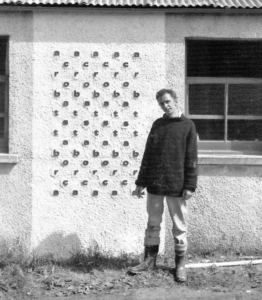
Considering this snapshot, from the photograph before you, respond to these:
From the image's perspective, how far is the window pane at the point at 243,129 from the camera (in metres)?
9.15

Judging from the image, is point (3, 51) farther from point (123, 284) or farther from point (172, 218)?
point (123, 284)

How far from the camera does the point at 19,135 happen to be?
876cm

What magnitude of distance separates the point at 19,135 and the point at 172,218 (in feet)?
7.97

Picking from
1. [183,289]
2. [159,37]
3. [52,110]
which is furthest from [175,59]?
[183,289]

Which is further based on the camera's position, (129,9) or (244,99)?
(244,99)

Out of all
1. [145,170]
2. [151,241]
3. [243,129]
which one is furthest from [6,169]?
[243,129]

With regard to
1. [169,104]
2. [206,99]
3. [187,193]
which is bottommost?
[187,193]

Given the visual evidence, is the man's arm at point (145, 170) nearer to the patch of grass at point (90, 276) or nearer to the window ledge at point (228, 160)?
the patch of grass at point (90, 276)

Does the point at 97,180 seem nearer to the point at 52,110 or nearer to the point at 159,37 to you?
the point at 52,110

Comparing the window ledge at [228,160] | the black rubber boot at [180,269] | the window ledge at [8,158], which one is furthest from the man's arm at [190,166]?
the window ledge at [8,158]

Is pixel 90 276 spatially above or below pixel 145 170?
below

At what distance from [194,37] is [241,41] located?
67 cm

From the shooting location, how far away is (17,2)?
855 centimetres

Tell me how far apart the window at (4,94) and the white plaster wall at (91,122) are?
46 centimetres
